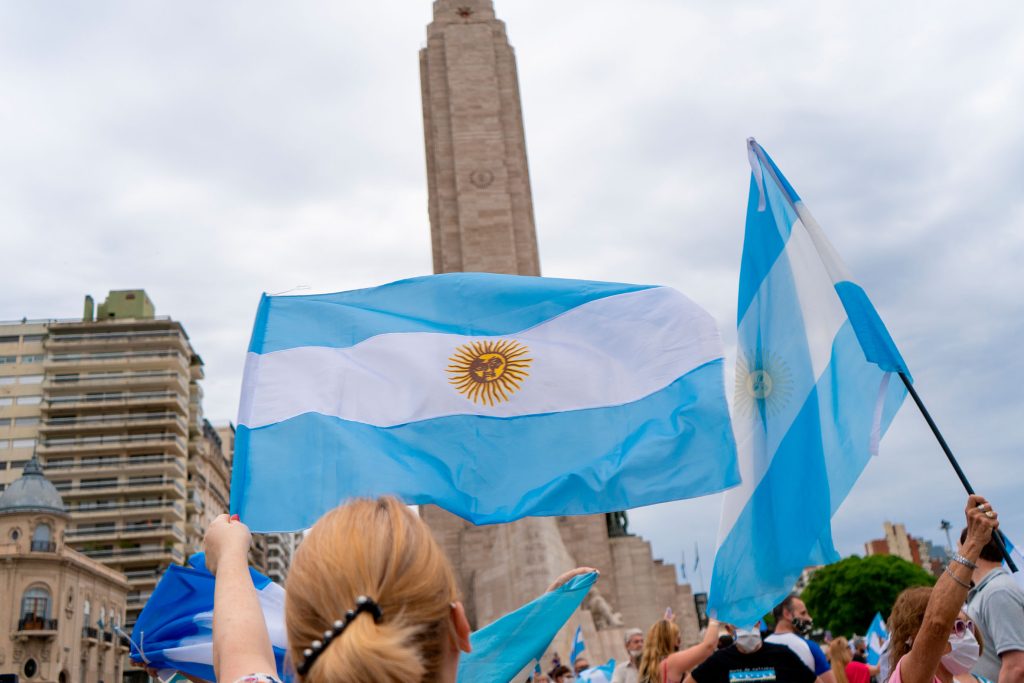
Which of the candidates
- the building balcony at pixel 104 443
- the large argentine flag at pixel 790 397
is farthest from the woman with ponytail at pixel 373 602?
the building balcony at pixel 104 443

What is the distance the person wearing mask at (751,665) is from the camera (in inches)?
195

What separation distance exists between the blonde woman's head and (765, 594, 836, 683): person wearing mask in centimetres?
401

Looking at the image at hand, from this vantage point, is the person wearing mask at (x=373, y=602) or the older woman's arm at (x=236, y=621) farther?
the older woman's arm at (x=236, y=621)

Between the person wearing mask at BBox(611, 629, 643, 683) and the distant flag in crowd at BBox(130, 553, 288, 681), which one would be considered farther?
the person wearing mask at BBox(611, 629, 643, 683)

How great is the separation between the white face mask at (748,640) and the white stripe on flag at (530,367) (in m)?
1.38

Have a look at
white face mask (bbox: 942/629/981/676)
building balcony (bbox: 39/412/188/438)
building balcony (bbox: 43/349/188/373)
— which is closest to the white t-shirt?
white face mask (bbox: 942/629/981/676)

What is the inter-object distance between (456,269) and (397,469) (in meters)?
28.7

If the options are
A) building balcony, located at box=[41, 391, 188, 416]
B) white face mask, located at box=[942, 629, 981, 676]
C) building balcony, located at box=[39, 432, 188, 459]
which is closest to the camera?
white face mask, located at box=[942, 629, 981, 676]

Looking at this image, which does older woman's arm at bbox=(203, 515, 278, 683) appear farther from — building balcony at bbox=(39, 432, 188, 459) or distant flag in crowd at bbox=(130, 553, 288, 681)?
building balcony at bbox=(39, 432, 188, 459)

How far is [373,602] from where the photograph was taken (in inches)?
60.6

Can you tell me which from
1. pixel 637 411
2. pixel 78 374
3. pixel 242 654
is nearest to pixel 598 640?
pixel 637 411

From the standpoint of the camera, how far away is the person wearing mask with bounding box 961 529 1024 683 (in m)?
4.00

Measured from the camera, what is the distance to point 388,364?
574cm

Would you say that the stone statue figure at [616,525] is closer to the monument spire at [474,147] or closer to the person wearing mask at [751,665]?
the monument spire at [474,147]
